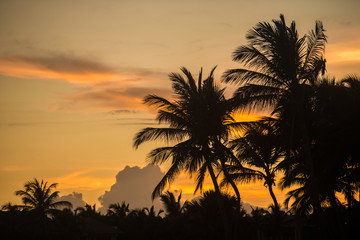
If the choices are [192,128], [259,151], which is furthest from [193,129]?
[259,151]

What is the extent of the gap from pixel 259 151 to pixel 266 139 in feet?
22.4

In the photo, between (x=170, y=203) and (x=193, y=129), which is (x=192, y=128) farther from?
(x=170, y=203)

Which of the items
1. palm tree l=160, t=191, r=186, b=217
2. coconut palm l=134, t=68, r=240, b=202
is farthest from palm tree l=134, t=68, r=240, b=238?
palm tree l=160, t=191, r=186, b=217

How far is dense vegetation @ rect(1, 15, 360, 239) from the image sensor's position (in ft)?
66.5

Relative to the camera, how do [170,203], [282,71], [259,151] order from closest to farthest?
[282,71] < [259,151] < [170,203]

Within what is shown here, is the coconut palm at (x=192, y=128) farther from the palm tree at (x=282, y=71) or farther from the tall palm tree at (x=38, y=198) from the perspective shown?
the tall palm tree at (x=38, y=198)

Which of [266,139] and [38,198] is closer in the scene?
[266,139]

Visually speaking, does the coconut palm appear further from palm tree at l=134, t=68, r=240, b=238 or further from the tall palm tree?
the tall palm tree

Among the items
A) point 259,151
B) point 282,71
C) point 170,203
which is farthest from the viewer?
point 170,203

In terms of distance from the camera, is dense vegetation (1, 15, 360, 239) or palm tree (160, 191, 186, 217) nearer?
dense vegetation (1, 15, 360, 239)

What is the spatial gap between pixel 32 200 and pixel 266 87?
1575 inches

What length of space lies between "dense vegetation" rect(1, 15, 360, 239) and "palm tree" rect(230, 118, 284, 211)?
0.07 m

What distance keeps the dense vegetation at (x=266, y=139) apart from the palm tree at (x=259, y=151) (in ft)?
→ 0.22

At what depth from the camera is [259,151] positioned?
31359 millimetres
